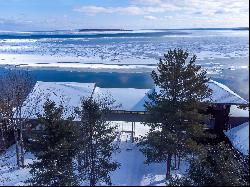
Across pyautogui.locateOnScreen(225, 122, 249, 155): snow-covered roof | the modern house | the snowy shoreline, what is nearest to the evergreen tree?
pyautogui.locateOnScreen(225, 122, 249, 155): snow-covered roof

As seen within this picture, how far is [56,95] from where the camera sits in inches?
1255

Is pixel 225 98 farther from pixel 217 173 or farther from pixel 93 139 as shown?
pixel 217 173

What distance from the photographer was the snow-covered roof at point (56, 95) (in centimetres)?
2980

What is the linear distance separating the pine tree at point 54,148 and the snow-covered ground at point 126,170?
4.86m

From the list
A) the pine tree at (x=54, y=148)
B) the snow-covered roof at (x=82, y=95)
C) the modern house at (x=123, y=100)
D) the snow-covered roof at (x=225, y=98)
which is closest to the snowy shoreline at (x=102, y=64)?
the snow-covered roof at (x=82, y=95)

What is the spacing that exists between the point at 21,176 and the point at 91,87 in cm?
1116

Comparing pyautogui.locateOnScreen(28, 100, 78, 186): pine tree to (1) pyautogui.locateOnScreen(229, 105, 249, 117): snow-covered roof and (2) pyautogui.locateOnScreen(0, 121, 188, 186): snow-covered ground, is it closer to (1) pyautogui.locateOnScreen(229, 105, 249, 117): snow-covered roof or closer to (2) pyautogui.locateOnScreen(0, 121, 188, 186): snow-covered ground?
(2) pyautogui.locateOnScreen(0, 121, 188, 186): snow-covered ground

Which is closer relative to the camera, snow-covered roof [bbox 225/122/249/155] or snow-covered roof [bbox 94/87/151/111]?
snow-covered roof [bbox 225/122/249/155]

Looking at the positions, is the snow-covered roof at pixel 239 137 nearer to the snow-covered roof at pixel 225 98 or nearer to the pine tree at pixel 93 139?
the snow-covered roof at pixel 225 98

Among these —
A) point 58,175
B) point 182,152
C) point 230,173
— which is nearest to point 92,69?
point 182,152

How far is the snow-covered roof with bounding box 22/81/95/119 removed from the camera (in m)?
29.8

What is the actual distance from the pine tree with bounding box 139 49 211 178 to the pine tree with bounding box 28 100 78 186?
6001 mm

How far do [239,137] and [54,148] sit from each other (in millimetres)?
13989

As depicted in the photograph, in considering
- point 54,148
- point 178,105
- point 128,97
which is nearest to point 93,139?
point 54,148
